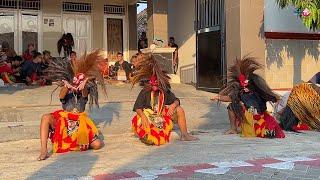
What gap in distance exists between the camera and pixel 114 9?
1783 cm

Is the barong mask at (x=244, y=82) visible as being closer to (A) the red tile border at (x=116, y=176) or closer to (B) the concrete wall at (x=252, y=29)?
(A) the red tile border at (x=116, y=176)

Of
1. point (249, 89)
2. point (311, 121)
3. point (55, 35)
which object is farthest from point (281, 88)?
point (55, 35)

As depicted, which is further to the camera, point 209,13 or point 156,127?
point 209,13

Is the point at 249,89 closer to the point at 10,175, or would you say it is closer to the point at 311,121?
the point at 311,121

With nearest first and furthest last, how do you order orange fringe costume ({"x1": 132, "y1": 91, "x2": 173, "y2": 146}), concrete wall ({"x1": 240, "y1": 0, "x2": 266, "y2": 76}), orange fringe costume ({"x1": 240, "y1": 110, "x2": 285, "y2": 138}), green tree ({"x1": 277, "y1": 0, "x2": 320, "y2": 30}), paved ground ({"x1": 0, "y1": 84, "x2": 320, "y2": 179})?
paved ground ({"x1": 0, "y1": 84, "x2": 320, "y2": 179})
orange fringe costume ({"x1": 132, "y1": 91, "x2": 173, "y2": 146})
orange fringe costume ({"x1": 240, "y1": 110, "x2": 285, "y2": 138})
green tree ({"x1": 277, "y1": 0, "x2": 320, "y2": 30})
concrete wall ({"x1": 240, "y1": 0, "x2": 266, "y2": 76})

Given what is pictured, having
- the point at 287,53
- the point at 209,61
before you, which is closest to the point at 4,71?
the point at 209,61

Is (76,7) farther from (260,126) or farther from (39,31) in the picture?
(260,126)

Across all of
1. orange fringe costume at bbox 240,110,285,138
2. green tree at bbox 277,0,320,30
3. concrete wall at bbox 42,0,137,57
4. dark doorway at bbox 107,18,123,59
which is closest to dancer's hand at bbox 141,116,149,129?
orange fringe costume at bbox 240,110,285,138

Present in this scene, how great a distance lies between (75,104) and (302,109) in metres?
3.71

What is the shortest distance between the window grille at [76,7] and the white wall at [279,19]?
7.56m

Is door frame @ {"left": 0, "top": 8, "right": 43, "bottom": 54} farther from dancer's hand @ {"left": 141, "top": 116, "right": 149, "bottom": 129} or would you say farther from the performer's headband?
dancer's hand @ {"left": 141, "top": 116, "right": 149, "bottom": 129}

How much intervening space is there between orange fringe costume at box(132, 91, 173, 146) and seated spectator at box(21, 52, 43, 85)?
7.38m

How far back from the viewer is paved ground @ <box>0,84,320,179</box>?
520cm

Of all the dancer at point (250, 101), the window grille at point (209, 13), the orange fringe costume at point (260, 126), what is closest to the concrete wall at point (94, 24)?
the window grille at point (209, 13)
